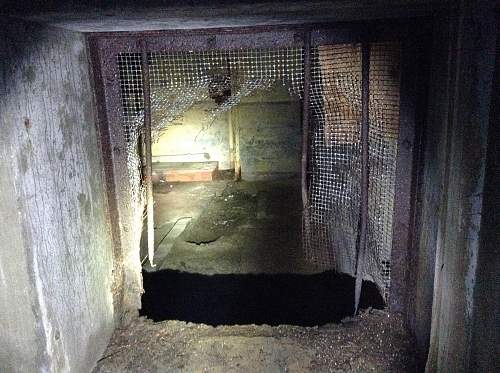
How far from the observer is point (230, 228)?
6.73 m

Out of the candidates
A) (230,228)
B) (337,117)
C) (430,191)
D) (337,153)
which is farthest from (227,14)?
(230,228)

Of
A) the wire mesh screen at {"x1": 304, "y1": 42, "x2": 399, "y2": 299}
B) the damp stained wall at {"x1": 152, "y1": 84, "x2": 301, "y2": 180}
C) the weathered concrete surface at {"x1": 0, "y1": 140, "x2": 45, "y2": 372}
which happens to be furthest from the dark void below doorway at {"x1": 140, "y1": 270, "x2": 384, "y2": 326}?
the damp stained wall at {"x1": 152, "y1": 84, "x2": 301, "y2": 180}

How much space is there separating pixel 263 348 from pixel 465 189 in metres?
1.57

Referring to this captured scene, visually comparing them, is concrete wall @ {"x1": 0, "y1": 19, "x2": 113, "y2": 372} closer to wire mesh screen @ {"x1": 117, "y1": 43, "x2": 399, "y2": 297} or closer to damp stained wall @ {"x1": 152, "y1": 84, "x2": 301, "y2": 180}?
wire mesh screen @ {"x1": 117, "y1": 43, "x2": 399, "y2": 297}

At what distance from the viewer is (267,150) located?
11000mm

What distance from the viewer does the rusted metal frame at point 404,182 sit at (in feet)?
7.47

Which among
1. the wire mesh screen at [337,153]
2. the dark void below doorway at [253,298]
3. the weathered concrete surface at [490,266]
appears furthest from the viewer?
the dark void below doorway at [253,298]

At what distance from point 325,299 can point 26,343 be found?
9.28 ft

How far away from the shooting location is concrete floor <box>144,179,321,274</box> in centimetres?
504

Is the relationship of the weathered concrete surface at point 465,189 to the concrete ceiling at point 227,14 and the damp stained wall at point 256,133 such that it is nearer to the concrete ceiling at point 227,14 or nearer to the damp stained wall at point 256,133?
the concrete ceiling at point 227,14

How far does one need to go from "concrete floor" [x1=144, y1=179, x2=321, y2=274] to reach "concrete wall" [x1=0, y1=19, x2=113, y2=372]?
267 cm

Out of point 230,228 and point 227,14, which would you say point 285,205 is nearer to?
point 230,228

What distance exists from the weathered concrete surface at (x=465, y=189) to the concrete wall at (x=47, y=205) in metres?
1.92

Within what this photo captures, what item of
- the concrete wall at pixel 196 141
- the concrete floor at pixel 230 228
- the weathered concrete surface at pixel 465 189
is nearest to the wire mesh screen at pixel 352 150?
the weathered concrete surface at pixel 465 189
